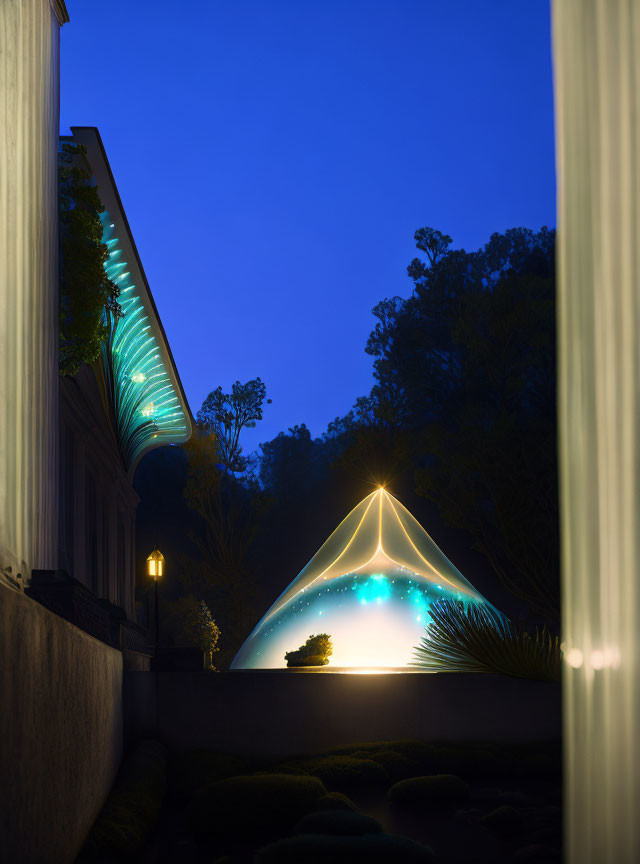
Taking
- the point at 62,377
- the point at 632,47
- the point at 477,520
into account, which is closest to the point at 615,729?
the point at 632,47

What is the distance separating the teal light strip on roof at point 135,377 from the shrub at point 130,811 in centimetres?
1288

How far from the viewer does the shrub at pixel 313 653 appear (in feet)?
56.1

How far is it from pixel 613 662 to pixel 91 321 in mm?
10707

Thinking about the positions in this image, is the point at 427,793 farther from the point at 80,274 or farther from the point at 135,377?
the point at 135,377

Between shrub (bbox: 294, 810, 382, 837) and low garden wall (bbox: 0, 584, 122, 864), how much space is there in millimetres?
1392

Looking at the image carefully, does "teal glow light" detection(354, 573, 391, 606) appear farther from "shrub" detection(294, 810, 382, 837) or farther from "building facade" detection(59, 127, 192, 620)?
"shrub" detection(294, 810, 382, 837)

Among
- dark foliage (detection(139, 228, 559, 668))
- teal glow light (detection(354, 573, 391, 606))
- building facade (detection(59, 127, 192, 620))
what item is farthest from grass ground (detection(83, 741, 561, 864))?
dark foliage (detection(139, 228, 559, 668))

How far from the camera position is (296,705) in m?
11.6

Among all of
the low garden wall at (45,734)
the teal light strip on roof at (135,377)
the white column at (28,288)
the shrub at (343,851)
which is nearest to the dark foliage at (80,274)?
the white column at (28,288)

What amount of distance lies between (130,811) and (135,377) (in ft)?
64.2

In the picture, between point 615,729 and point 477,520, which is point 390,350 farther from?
point 615,729

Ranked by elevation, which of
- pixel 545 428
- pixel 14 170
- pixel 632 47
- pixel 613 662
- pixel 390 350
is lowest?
pixel 613 662

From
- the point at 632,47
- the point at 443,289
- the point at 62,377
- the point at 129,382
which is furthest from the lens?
the point at 443,289

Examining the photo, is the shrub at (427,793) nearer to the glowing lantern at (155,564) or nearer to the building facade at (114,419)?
the building facade at (114,419)
